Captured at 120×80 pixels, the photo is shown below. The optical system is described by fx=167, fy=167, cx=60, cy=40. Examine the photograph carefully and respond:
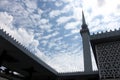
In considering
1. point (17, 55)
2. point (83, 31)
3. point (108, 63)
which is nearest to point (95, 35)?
point (108, 63)

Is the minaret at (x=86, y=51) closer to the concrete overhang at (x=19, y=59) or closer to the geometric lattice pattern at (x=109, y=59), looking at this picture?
the concrete overhang at (x=19, y=59)

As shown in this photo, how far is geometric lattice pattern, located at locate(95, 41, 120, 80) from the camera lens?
14891 millimetres

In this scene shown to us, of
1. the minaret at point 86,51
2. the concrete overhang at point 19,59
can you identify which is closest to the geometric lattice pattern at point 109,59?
the concrete overhang at point 19,59

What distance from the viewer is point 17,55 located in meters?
16.2

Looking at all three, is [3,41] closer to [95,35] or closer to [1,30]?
[1,30]

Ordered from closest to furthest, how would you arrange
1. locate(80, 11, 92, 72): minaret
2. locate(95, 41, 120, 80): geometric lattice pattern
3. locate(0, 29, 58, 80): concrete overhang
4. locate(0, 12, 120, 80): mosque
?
1. locate(0, 29, 58, 80): concrete overhang
2. locate(0, 12, 120, 80): mosque
3. locate(95, 41, 120, 80): geometric lattice pattern
4. locate(80, 11, 92, 72): minaret

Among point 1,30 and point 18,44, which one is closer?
point 1,30

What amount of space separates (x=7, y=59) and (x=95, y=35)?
9.28 meters

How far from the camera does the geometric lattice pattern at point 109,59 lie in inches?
586

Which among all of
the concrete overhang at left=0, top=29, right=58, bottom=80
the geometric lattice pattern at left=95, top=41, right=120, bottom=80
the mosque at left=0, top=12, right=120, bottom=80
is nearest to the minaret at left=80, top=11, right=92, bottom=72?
the concrete overhang at left=0, top=29, right=58, bottom=80

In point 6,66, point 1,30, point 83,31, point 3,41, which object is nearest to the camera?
point 1,30

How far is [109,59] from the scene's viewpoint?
50.6ft

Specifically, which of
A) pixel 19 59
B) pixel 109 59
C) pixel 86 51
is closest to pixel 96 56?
pixel 109 59

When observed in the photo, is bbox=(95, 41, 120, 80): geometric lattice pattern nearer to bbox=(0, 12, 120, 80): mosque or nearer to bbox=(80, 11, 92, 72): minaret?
bbox=(0, 12, 120, 80): mosque
